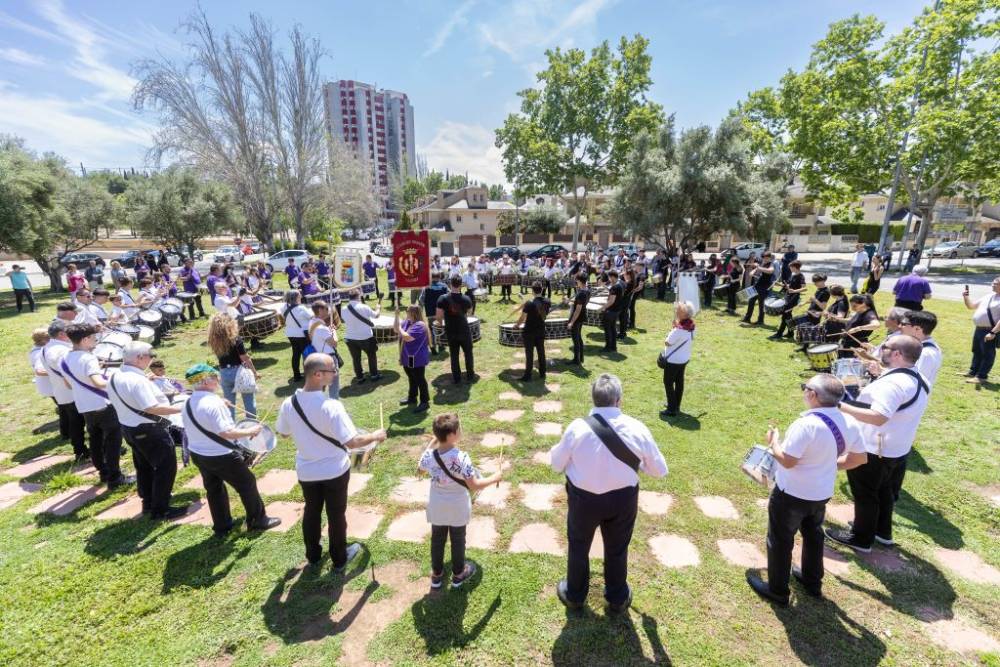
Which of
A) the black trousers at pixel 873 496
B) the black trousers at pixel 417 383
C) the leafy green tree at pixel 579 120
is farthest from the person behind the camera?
the leafy green tree at pixel 579 120

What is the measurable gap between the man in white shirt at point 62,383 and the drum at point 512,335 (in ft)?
20.5

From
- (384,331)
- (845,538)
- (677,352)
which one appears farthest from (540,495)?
(384,331)

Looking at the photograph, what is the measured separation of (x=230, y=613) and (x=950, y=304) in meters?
20.1

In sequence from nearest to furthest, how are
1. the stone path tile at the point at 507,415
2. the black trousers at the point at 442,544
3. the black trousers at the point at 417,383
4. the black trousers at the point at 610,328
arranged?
the black trousers at the point at 442,544
the stone path tile at the point at 507,415
the black trousers at the point at 417,383
the black trousers at the point at 610,328

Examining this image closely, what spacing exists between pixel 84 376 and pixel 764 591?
6666 mm

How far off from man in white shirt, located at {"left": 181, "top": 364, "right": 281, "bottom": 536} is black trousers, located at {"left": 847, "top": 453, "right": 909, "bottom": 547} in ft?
17.1

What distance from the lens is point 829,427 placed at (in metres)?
2.95

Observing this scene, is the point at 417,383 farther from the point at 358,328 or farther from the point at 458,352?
the point at 358,328

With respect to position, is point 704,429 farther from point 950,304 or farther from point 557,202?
point 557,202

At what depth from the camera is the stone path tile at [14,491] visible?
491cm

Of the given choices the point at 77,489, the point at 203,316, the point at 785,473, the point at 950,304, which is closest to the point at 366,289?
the point at 203,316

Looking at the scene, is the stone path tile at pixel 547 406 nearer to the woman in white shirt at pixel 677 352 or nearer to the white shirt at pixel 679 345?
the woman in white shirt at pixel 677 352

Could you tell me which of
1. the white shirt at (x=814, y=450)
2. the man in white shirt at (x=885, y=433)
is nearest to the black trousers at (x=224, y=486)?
the white shirt at (x=814, y=450)

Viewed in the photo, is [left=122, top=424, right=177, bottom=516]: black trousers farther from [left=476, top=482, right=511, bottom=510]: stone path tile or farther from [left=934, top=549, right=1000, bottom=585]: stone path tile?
[left=934, top=549, right=1000, bottom=585]: stone path tile
